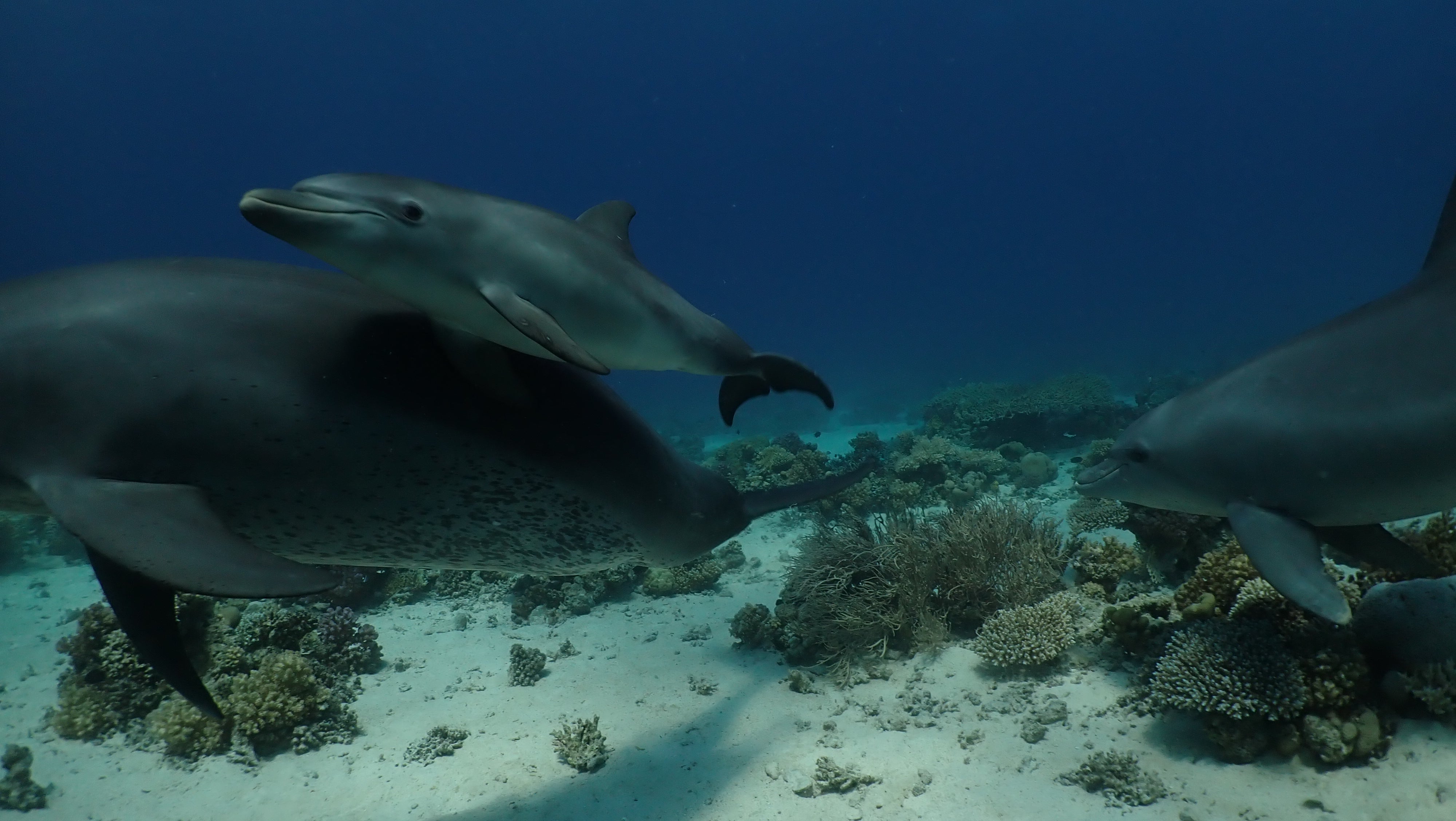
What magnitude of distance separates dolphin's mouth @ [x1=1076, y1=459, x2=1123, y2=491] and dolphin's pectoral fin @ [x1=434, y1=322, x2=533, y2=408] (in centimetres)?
350

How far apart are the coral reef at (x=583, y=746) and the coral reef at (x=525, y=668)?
1.31m

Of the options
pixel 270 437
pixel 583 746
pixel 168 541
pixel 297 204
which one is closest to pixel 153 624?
pixel 168 541

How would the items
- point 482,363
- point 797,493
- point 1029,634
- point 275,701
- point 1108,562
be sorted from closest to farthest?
1. point 482,363
2. point 797,493
3. point 1029,634
4. point 275,701
5. point 1108,562

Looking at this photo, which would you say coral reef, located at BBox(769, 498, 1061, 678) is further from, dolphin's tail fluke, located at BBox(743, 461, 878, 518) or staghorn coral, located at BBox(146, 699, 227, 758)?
staghorn coral, located at BBox(146, 699, 227, 758)

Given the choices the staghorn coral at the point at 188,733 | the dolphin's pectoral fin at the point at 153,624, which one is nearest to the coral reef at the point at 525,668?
the staghorn coral at the point at 188,733

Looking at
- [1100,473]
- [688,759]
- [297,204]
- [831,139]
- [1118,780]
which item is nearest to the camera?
[297,204]

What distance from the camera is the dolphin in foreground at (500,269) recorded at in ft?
7.27

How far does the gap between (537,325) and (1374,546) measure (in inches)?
188

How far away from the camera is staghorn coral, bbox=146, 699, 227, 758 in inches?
229

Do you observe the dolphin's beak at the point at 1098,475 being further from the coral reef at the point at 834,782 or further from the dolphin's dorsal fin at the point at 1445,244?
the coral reef at the point at 834,782

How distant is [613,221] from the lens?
368cm

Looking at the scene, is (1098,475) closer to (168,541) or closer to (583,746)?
(583,746)

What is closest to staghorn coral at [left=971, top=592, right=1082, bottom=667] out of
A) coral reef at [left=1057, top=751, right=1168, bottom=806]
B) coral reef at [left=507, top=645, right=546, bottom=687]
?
coral reef at [left=1057, top=751, right=1168, bottom=806]

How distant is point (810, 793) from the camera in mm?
4586
